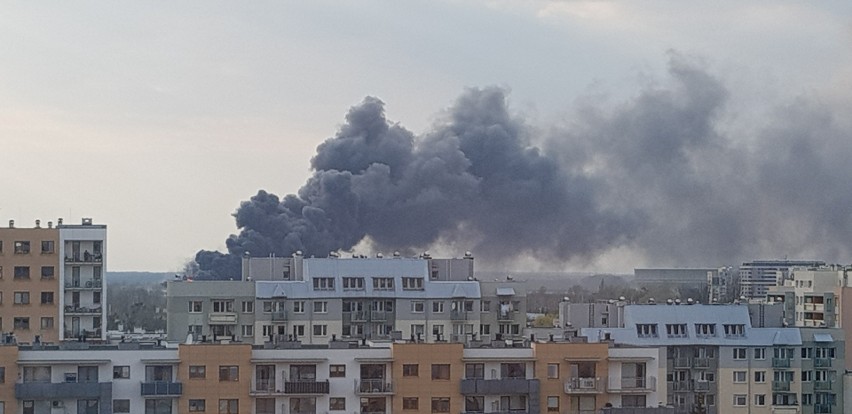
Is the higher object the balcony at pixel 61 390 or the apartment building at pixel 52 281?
the apartment building at pixel 52 281

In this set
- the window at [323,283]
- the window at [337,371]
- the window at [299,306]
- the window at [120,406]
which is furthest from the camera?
the window at [323,283]

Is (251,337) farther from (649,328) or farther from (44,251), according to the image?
(649,328)

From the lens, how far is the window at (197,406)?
4847 centimetres

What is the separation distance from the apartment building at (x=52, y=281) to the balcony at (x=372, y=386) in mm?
20643

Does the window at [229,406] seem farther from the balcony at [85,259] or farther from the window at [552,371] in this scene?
the balcony at [85,259]

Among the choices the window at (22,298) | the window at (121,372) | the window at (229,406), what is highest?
the window at (22,298)

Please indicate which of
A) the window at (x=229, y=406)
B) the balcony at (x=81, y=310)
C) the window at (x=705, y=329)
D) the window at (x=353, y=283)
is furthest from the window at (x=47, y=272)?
the window at (x=705, y=329)

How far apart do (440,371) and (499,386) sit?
193 cm

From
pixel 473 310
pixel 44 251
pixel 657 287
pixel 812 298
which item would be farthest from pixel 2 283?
pixel 657 287

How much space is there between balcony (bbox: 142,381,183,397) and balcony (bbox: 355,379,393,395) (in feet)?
18.3

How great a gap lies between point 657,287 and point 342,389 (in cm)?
15194

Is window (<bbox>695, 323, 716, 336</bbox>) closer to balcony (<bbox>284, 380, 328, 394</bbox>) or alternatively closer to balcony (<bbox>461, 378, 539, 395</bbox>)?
balcony (<bbox>461, 378, 539, 395</bbox>)

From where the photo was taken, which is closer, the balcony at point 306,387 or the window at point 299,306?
the balcony at point 306,387

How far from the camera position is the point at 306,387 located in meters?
49.3
